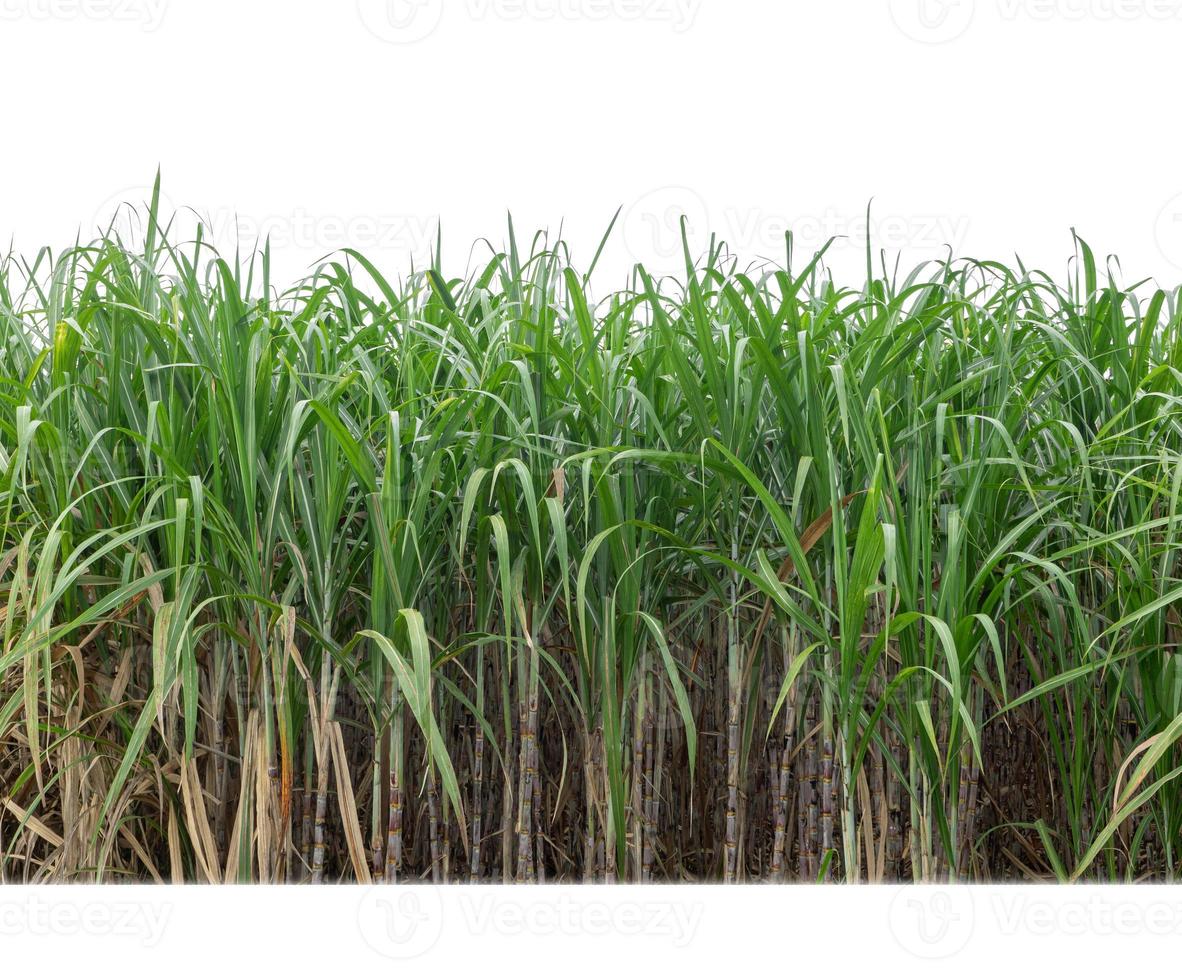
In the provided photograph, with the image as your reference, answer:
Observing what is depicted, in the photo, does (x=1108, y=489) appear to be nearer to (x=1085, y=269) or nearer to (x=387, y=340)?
(x=1085, y=269)

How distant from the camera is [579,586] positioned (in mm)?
1459

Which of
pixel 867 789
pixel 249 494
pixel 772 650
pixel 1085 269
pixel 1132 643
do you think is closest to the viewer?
pixel 249 494

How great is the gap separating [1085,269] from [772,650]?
1.01 metres

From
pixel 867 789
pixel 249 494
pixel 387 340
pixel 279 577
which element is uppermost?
pixel 387 340

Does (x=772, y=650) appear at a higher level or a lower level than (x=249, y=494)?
lower

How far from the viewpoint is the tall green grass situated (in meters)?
1.59

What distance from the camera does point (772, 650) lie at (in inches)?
76.9

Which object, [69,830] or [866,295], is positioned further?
[866,295]

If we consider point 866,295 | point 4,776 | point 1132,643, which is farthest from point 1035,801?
point 4,776

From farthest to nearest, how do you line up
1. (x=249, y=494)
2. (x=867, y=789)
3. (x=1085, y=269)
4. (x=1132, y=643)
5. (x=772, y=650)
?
(x=1085, y=269), (x=772, y=650), (x=1132, y=643), (x=867, y=789), (x=249, y=494)

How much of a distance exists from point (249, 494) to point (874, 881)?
3.72 feet

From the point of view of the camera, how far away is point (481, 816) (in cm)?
184

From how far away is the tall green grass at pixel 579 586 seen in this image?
159 centimetres

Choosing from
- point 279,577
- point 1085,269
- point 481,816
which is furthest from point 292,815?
point 1085,269
